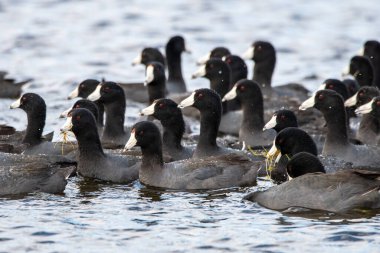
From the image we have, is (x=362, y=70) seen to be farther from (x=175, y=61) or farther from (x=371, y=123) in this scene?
(x=175, y=61)

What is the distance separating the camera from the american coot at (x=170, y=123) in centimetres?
1681

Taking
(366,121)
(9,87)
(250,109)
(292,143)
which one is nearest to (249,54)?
(250,109)

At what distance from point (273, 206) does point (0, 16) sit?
19.4 m

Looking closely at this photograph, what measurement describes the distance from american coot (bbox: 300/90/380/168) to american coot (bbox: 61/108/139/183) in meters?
3.06

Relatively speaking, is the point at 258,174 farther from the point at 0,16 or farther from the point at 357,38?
the point at 0,16

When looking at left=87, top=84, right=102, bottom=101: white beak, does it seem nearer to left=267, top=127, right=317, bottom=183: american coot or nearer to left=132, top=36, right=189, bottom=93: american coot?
left=267, top=127, right=317, bottom=183: american coot

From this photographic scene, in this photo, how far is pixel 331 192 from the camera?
13.6 metres

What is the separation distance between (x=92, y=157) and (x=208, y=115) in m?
2.02

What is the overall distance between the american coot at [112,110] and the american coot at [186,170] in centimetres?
255

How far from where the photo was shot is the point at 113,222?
1320cm

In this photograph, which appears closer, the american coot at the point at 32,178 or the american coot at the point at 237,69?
the american coot at the point at 32,178

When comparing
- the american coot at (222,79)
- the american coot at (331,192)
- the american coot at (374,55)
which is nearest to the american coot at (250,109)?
the american coot at (222,79)

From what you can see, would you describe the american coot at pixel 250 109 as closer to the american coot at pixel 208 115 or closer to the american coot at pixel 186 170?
the american coot at pixel 208 115

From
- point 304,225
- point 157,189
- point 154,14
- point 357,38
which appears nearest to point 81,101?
point 157,189
